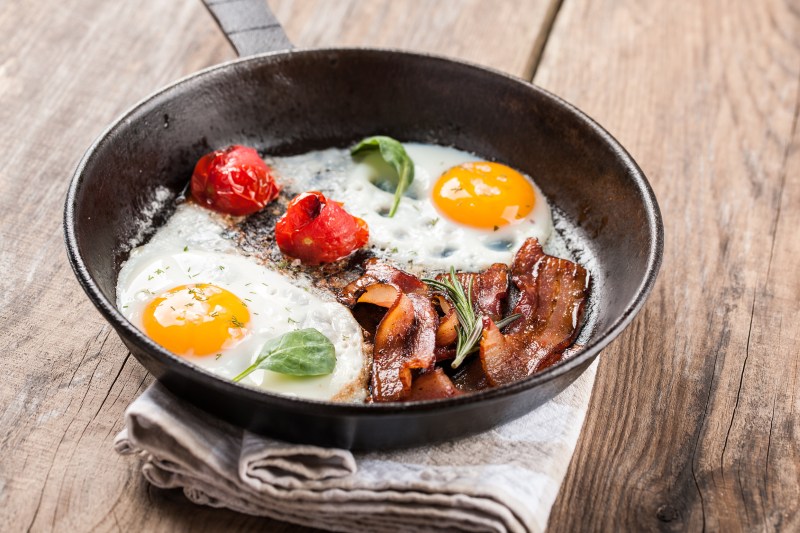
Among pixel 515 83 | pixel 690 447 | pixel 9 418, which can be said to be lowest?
pixel 9 418

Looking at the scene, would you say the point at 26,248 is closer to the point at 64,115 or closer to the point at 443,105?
the point at 64,115

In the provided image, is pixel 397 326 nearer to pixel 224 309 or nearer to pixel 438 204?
pixel 224 309

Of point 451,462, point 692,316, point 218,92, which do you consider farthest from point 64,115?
point 692,316

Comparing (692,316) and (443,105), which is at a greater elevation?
(443,105)

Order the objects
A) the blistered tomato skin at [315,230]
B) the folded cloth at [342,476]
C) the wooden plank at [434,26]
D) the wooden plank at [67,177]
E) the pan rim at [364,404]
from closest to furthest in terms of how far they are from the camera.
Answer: the pan rim at [364,404], the folded cloth at [342,476], the wooden plank at [67,177], the blistered tomato skin at [315,230], the wooden plank at [434,26]

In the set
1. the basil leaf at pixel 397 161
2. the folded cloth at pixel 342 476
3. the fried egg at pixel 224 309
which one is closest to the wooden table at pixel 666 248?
the folded cloth at pixel 342 476

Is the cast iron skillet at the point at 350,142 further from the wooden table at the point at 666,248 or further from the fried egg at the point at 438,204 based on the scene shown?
the wooden table at the point at 666,248

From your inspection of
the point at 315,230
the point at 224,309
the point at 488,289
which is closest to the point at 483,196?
the point at 488,289
